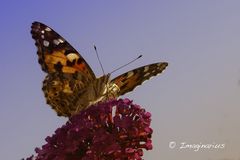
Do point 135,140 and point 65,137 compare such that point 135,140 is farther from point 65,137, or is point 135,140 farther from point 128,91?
point 128,91

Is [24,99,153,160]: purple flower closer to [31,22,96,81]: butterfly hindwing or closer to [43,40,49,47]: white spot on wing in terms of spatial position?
[31,22,96,81]: butterfly hindwing

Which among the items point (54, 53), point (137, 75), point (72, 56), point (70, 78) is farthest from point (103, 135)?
point (54, 53)

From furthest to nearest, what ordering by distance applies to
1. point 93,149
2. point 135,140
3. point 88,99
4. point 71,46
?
point 71,46
point 88,99
point 135,140
point 93,149

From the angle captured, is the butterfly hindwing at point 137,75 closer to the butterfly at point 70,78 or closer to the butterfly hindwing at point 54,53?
the butterfly at point 70,78

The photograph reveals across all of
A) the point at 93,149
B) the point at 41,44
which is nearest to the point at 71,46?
the point at 41,44

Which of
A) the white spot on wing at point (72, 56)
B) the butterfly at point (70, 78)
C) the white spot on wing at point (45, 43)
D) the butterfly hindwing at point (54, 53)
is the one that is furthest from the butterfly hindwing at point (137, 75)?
the white spot on wing at point (45, 43)

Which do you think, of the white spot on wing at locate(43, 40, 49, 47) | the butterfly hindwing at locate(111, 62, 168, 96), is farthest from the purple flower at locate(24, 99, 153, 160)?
the white spot on wing at locate(43, 40, 49, 47)

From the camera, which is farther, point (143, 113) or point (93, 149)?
point (143, 113)
